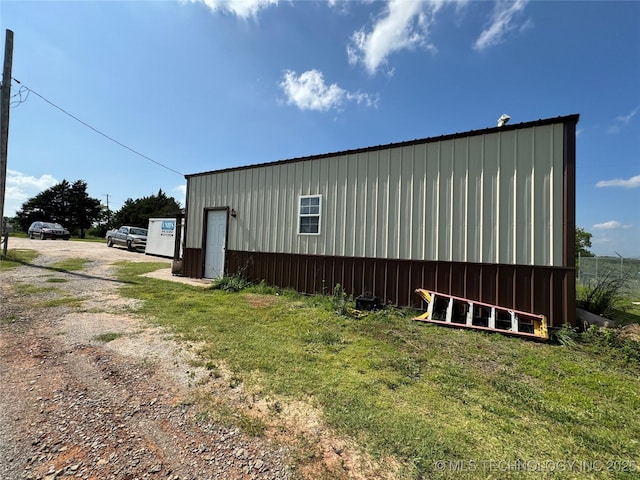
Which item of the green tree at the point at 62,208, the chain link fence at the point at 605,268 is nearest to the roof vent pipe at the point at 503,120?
the chain link fence at the point at 605,268

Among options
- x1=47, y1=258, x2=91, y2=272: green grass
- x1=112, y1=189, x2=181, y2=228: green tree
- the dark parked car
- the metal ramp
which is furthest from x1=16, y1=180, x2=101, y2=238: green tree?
the metal ramp

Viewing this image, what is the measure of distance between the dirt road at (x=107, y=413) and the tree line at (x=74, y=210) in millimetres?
40361

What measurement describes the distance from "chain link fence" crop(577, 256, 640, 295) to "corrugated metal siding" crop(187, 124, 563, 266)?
5.57m

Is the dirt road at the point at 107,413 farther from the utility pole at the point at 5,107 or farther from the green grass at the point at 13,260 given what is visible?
the green grass at the point at 13,260

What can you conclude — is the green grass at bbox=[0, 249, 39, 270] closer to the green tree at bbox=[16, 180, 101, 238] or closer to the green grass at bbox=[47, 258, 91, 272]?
the green grass at bbox=[47, 258, 91, 272]

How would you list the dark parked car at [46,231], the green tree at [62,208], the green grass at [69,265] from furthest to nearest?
1. the green tree at [62,208]
2. the dark parked car at [46,231]
3. the green grass at [69,265]

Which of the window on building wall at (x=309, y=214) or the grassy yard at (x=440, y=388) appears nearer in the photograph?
the grassy yard at (x=440, y=388)

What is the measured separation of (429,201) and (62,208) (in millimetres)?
52629

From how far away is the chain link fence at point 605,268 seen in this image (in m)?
8.87

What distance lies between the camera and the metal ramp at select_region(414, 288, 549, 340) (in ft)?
16.0

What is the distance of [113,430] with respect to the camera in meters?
2.14

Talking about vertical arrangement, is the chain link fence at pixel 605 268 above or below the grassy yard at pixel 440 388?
above

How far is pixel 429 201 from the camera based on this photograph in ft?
20.7

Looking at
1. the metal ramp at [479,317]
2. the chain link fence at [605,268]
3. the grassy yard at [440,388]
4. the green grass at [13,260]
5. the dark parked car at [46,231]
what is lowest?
the grassy yard at [440,388]
